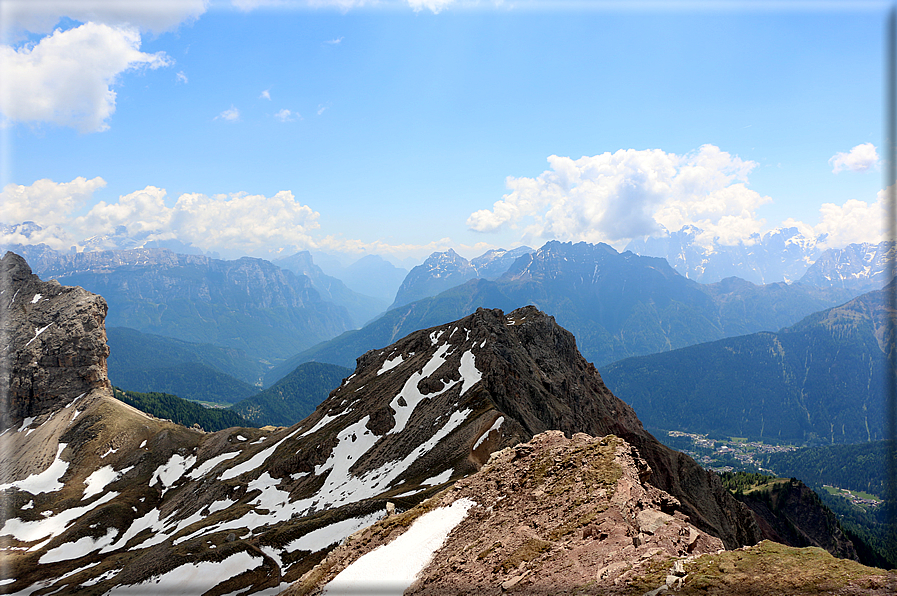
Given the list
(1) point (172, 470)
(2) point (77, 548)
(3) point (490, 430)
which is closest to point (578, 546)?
(3) point (490, 430)

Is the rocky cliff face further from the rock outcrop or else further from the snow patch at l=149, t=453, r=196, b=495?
the rock outcrop

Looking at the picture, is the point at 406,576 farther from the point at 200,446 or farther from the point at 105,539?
the point at 200,446

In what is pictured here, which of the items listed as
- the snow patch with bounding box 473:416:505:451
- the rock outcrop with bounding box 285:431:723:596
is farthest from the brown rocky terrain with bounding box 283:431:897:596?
the snow patch with bounding box 473:416:505:451

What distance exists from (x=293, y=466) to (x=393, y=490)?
34500 millimetres

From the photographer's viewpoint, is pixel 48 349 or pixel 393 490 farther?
pixel 48 349

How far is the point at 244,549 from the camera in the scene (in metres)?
54.8

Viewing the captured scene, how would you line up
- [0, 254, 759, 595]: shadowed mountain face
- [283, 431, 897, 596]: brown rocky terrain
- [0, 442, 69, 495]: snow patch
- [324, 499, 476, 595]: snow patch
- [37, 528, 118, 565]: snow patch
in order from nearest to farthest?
1. [283, 431, 897, 596]: brown rocky terrain
2. [324, 499, 476, 595]: snow patch
3. [0, 254, 759, 595]: shadowed mountain face
4. [37, 528, 118, 565]: snow patch
5. [0, 442, 69, 495]: snow patch

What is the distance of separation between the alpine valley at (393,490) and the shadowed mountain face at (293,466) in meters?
0.45

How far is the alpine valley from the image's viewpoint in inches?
629

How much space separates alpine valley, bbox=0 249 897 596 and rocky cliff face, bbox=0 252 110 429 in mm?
538

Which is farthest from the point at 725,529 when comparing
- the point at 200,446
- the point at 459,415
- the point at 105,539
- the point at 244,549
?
the point at 200,446

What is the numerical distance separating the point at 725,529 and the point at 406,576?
71.4 m

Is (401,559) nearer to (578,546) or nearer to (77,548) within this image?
(578,546)

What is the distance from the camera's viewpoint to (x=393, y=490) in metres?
60.2
